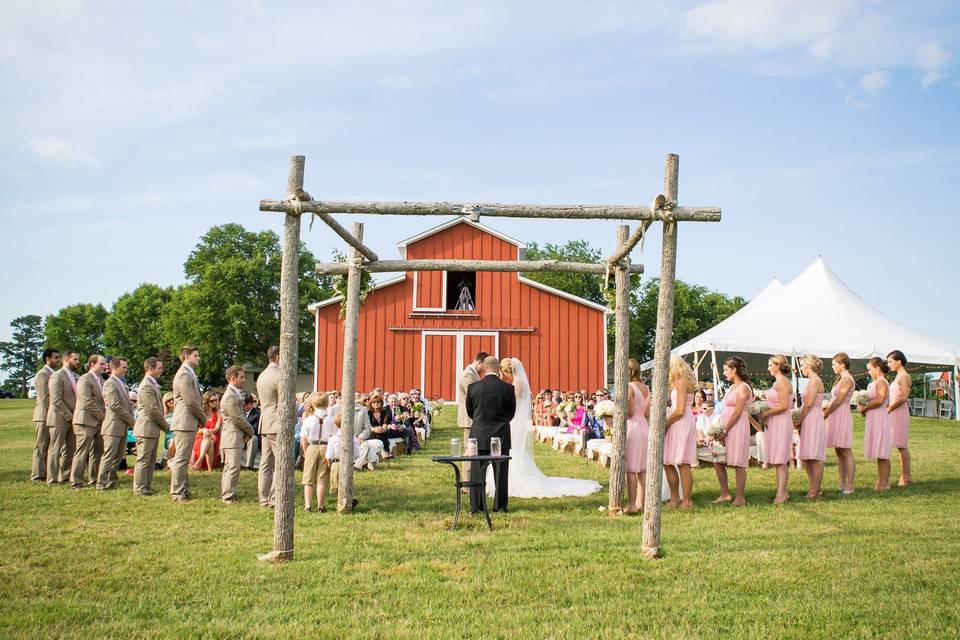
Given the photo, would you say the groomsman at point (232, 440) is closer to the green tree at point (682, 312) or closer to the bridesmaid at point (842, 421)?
the bridesmaid at point (842, 421)

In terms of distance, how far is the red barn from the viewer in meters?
29.8

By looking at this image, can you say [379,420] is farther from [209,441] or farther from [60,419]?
[60,419]

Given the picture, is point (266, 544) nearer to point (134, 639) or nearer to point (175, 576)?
point (175, 576)

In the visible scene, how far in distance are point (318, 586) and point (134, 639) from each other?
4.86 feet

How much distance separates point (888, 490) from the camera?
34.9ft

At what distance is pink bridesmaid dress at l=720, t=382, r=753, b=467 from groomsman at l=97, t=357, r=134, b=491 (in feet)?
27.7

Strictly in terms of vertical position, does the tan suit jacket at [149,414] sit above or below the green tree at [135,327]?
below

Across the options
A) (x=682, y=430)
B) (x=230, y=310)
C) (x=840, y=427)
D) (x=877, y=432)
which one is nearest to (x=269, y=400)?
(x=682, y=430)

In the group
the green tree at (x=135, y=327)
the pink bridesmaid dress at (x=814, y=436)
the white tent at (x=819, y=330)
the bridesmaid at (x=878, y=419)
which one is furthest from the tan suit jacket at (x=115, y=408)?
the green tree at (x=135, y=327)

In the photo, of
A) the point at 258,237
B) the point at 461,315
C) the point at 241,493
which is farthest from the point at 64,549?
the point at 258,237

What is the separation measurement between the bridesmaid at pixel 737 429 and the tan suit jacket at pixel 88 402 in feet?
29.8

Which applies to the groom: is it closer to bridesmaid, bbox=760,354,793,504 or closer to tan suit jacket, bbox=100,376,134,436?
bridesmaid, bbox=760,354,793,504

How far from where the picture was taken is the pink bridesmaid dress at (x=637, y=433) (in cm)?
949

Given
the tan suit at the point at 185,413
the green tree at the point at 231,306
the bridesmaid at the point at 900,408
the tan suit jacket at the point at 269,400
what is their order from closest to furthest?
the tan suit jacket at the point at 269,400
the tan suit at the point at 185,413
the bridesmaid at the point at 900,408
the green tree at the point at 231,306
